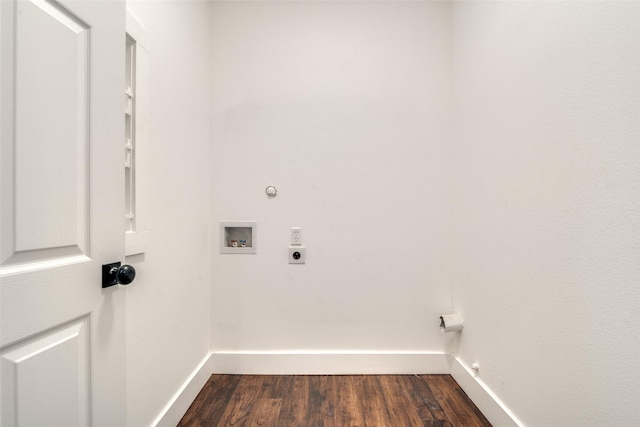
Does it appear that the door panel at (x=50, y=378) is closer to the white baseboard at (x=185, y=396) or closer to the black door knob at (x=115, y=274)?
the black door knob at (x=115, y=274)

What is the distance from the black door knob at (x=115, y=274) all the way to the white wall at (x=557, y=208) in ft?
4.41

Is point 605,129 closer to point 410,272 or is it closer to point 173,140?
point 410,272

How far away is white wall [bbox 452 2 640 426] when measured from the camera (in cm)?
84

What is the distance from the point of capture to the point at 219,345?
1919mm

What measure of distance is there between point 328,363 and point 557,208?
150cm

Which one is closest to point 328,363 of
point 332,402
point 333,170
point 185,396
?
point 332,402

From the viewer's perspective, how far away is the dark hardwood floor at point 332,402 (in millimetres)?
1466

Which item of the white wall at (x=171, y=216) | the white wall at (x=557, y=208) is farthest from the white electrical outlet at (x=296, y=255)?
the white wall at (x=557, y=208)

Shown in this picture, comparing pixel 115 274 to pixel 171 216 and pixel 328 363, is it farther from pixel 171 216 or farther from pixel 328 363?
pixel 328 363

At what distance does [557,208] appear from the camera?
3.46ft

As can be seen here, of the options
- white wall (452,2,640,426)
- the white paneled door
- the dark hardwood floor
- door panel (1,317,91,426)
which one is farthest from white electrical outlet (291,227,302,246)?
door panel (1,317,91,426)

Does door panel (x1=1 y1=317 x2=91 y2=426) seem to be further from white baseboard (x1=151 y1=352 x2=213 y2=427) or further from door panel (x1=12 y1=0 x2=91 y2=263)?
white baseboard (x1=151 y1=352 x2=213 y2=427)

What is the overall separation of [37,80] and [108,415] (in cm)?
80

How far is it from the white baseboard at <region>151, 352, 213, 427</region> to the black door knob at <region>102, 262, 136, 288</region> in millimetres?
853
